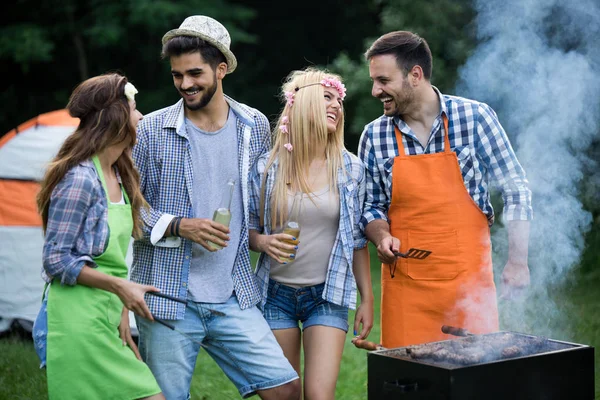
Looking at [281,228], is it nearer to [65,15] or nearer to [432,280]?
[432,280]

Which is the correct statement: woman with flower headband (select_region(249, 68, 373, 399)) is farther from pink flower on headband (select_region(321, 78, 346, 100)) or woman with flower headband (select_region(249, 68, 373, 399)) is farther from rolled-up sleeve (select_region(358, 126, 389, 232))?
rolled-up sleeve (select_region(358, 126, 389, 232))

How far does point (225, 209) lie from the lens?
11.3 ft

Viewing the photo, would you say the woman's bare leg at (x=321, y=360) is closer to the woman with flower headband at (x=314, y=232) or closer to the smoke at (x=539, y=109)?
the woman with flower headband at (x=314, y=232)

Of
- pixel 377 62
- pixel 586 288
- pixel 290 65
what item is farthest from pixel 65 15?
pixel 377 62

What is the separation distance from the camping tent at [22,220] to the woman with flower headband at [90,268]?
366 cm

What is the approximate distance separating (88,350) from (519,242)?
205cm

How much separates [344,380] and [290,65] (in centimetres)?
1185

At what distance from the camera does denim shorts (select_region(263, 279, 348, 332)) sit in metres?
3.71

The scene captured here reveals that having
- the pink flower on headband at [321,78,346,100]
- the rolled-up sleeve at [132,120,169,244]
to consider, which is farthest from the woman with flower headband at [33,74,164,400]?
the pink flower on headband at [321,78,346,100]

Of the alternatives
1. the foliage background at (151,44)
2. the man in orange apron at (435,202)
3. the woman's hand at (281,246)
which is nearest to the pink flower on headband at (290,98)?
the man in orange apron at (435,202)

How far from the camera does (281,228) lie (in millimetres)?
3762

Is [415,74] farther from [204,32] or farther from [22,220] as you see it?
[22,220]

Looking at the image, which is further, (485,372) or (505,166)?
(505,166)

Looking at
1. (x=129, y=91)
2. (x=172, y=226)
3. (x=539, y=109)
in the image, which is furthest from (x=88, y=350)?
(x=539, y=109)
